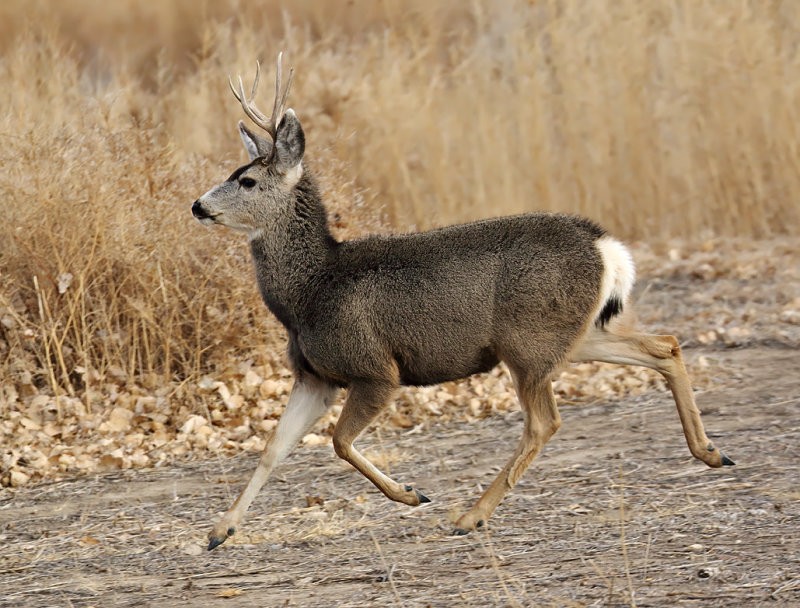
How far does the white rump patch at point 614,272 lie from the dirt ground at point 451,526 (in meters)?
0.96

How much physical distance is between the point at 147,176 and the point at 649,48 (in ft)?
23.0

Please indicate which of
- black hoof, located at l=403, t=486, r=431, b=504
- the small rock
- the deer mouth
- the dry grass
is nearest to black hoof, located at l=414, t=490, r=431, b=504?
black hoof, located at l=403, t=486, r=431, b=504

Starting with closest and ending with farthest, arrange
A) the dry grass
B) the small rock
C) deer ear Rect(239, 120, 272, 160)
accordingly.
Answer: deer ear Rect(239, 120, 272, 160)
the small rock
the dry grass

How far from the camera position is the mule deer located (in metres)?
5.59

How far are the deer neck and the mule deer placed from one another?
1cm

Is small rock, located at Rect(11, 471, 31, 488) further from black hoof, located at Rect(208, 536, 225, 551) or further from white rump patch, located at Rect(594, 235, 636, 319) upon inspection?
white rump patch, located at Rect(594, 235, 636, 319)

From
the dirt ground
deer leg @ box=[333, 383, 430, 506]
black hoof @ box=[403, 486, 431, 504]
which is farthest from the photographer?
black hoof @ box=[403, 486, 431, 504]

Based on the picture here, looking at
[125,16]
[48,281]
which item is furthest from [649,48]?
[125,16]

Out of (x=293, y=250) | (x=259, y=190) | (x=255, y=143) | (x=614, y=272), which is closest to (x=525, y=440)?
(x=614, y=272)

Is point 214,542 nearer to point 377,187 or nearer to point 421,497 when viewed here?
point 421,497

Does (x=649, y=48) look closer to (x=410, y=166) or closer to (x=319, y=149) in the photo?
(x=410, y=166)

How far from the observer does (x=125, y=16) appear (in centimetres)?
2222

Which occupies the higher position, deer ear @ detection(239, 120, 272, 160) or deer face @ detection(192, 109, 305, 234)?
deer ear @ detection(239, 120, 272, 160)

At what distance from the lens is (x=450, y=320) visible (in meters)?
5.59
